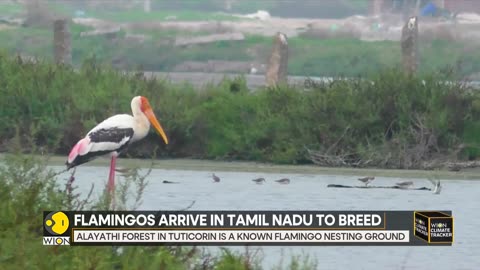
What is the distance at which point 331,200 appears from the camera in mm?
17219

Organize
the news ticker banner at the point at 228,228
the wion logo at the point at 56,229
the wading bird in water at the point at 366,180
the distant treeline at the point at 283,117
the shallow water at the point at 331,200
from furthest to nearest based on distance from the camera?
the distant treeline at the point at 283,117, the wading bird in water at the point at 366,180, the shallow water at the point at 331,200, the wion logo at the point at 56,229, the news ticker banner at the point at 228,228

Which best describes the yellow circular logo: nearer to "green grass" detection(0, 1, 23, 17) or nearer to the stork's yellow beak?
the stork's yellow beak

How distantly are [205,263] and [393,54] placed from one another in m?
43.8

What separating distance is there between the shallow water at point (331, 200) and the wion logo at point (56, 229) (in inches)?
95.5

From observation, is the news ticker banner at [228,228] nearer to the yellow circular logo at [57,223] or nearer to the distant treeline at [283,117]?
the yellow circular logo at [57,223]

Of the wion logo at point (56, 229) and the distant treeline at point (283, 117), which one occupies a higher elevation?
the wion logo at point (56, 229)

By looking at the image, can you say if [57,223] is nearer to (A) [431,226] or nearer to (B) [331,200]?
(A) [431,226]

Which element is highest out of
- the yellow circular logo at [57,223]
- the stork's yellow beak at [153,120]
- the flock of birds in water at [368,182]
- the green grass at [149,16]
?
the yellow circular logo at [57,223]

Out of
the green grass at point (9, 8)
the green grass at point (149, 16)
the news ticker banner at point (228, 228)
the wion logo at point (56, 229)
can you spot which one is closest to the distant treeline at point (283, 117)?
the news ticker banner at point (228, 228)

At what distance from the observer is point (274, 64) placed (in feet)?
87.9

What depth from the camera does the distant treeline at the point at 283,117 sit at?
67.6 feet

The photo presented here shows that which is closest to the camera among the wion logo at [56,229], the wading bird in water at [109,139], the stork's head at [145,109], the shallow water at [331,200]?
the wion logo at [56,229]

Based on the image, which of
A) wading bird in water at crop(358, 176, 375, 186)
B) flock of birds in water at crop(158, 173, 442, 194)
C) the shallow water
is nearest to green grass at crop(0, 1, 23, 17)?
the shallow water

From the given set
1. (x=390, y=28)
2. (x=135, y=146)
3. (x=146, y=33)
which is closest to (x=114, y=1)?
(x=390, y=28)
